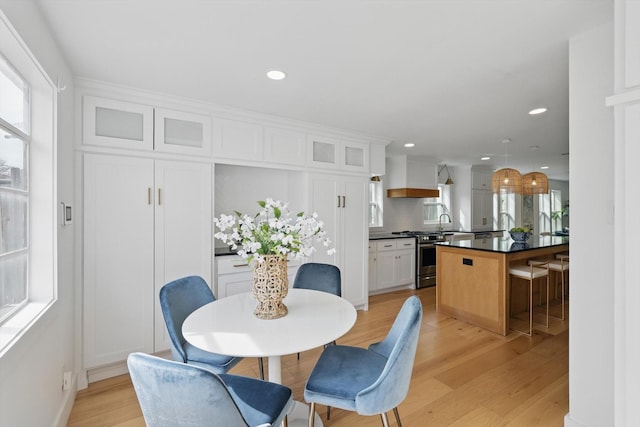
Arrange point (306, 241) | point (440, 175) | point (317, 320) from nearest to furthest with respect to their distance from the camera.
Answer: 1. point (317, 320)
2. point (306, 241)
3. point (440, 175)

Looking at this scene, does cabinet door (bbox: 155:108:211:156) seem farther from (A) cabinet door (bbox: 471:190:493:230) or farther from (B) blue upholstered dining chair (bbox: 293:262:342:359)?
(A) cabinet door (bbox: 471:190:493:230)

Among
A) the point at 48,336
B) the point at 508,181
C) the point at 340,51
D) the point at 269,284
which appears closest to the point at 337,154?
the point at 340,51

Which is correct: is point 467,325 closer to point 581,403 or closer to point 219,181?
Answer: point 581,403

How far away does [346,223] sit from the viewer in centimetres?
382

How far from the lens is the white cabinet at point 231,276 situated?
9.72 ft

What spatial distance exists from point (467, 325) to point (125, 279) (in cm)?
347

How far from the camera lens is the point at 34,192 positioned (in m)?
1.67

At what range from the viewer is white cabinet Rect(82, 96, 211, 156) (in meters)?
2.35

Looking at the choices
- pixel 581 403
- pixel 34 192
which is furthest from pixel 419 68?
pixel 34 192

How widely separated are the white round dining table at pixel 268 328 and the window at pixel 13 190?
811 millimetres

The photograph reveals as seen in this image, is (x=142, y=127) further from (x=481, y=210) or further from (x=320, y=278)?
(x=481, y=210)

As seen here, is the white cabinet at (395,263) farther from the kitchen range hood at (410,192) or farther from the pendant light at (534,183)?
the pendant light at (534,183)

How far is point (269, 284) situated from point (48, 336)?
1.20m

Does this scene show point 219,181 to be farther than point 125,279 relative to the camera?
Yes
